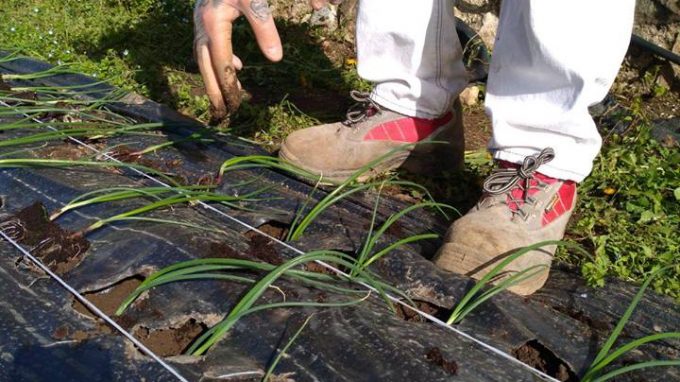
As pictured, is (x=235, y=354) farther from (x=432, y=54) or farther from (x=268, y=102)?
(x=268, y=102)

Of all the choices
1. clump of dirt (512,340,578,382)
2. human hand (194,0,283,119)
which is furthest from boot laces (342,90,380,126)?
clump of dirt (512,340,578,382)

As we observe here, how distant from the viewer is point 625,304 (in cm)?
176

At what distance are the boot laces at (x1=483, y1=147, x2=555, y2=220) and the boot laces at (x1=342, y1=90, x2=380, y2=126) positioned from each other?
0.55m

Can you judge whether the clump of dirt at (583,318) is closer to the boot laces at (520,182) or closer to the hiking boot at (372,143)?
the boot laces at (520,182)

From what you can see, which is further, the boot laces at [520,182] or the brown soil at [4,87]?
the brown soil at [4,87]

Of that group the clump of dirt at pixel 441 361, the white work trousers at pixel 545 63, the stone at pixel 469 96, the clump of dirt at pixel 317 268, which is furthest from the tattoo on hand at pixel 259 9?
the stone at pixel 469 96

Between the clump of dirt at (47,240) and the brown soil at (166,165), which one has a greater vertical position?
the clump of dirt at (47,240)

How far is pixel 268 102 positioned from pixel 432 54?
115cm

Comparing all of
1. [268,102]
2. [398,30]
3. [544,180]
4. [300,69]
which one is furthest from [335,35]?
[544,180]

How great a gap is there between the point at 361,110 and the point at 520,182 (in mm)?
663

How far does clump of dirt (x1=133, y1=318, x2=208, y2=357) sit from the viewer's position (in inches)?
58.0

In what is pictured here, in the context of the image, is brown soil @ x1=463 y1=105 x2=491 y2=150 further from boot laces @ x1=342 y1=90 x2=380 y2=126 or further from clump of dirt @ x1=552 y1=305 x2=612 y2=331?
clump of dirt @ x1=552 y1=305 x2=612 y2=331

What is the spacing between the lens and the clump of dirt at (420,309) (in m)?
1.61

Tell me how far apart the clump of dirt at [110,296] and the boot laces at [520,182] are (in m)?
0.83
